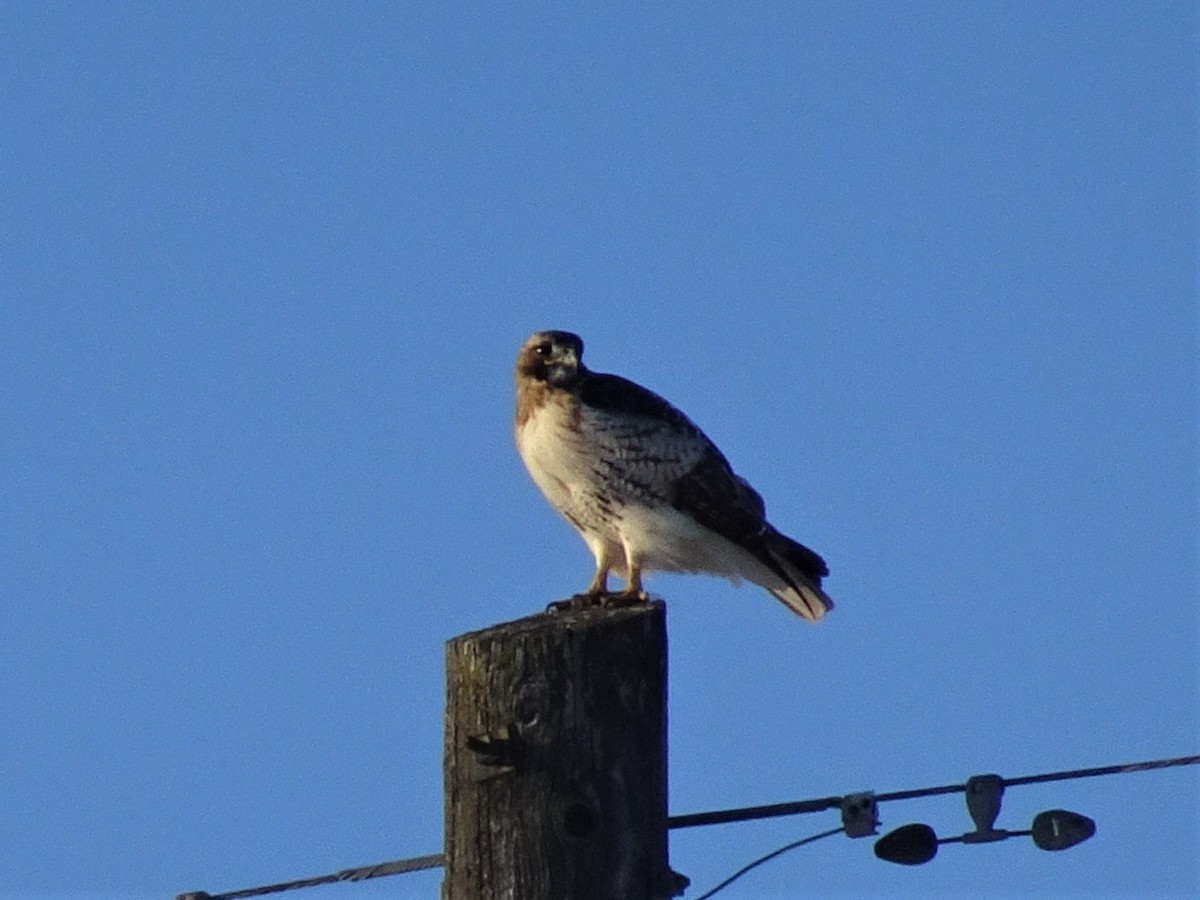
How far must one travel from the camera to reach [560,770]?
5613 millimetres

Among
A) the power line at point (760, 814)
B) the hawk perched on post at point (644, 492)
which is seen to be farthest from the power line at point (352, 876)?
the hawk perched on post at point (644, 492)

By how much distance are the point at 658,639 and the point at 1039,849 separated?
48.5 inches

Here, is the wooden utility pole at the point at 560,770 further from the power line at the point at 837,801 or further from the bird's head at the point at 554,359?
the bird's head at the point at 554,359

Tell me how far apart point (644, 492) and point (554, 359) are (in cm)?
78

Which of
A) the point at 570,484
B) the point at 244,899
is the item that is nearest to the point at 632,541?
the point at 570,484

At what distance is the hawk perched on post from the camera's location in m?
9.98

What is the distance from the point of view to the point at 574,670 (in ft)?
18.5

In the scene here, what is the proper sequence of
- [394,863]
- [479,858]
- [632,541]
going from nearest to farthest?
[479,858]
[394,863]
[632,541]

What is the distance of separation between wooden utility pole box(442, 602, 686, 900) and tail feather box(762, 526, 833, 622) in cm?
437

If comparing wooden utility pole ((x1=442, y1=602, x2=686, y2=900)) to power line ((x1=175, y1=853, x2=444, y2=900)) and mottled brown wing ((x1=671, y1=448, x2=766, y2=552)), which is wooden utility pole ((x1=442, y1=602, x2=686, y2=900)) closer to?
power line ((x1=175, y1=853, x2=444, y2=900))

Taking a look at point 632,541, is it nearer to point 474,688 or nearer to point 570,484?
point 570,484

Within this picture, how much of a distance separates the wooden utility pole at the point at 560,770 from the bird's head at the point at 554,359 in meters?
4.57

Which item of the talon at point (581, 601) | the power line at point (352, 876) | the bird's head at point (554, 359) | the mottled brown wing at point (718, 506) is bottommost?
the power line at point (352, 876)

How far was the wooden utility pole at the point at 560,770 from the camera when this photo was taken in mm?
5574
